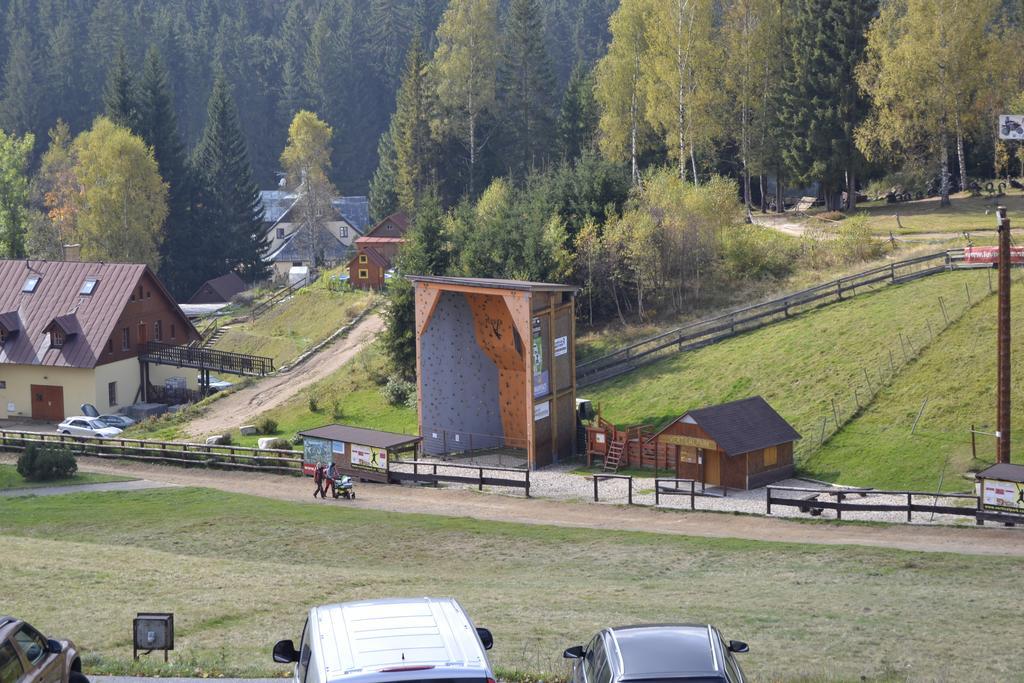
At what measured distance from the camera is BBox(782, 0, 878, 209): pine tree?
72.7 metres

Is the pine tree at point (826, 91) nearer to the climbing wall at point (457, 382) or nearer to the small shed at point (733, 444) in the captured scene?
the climbing wall at point (457, 382)

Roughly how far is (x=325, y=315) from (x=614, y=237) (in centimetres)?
2726

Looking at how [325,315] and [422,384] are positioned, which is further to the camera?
[325,315]

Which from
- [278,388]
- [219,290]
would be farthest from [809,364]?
[219,290]

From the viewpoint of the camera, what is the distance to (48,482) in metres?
41.7

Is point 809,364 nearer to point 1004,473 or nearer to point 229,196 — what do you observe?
point 1004,473

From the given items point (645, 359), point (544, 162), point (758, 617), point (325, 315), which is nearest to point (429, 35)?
point (544, 162)

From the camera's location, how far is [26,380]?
61875mm

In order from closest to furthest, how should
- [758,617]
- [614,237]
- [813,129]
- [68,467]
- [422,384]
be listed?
1. [758,617]
2. [68,467]
3. [422,384]
4. [614,237]
5. [813,129]

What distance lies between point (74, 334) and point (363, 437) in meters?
26.4

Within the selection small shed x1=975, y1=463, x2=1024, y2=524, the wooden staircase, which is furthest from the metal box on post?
the wooden staircase

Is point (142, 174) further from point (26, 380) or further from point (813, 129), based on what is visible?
point (813, 129)

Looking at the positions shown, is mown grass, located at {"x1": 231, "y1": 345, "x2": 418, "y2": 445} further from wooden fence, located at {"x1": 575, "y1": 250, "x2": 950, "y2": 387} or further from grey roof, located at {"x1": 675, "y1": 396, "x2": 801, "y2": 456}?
grey roof, located at {"x1": 675, "y1": 396, "x2": 801, "y2": 456}

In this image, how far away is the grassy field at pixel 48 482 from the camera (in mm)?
41375
